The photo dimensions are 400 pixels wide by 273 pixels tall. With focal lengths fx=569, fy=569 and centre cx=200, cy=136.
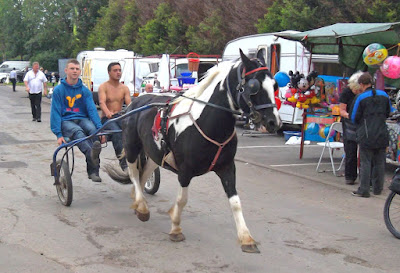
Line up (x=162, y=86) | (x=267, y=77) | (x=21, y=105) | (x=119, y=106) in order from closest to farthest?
(x=267, y=77) < (x=119, y=106) < (x=162, y=86) < (x=21, y=105)

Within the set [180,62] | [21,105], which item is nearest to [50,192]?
[180,62]

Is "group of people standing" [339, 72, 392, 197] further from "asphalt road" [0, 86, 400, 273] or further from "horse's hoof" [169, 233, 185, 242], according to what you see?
"horse's hoof" [169, 233, 185, 242]

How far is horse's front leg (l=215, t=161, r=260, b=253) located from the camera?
549 centimetres

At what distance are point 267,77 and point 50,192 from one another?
4.66 metres

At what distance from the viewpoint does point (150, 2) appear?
3419 centimetres

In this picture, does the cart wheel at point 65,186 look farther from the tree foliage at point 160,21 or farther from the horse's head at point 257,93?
the tree foliage at point 160,21

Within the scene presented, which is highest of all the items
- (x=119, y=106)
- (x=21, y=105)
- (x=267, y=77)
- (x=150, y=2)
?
(x=150, y=2)

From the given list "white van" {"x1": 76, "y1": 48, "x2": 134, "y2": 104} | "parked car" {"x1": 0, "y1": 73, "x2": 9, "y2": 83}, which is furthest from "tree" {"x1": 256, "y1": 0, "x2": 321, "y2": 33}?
"parked car" {"x1": 0, "y1": 73, "x2": 9, "y2": 83}

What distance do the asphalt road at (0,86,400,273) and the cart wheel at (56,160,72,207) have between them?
12 centimetres

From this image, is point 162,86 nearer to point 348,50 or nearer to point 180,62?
point 180,62

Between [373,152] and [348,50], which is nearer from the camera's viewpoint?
[373,152]

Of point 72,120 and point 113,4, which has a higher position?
point 113,4

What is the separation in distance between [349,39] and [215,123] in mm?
6634

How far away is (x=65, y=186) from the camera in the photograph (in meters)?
7.84
